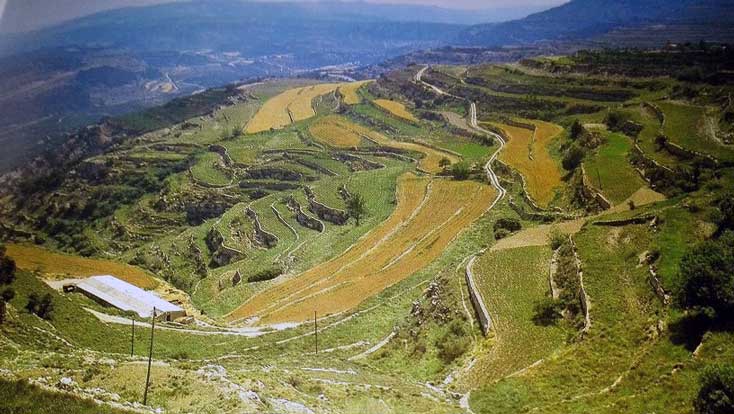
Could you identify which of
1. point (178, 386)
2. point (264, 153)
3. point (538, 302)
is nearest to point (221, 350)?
point (178, 386)

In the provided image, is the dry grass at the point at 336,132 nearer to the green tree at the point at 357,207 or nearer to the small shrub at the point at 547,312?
the green tree at the point at 357,207

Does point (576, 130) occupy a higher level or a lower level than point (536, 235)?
higher

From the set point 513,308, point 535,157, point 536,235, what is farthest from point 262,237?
A: point 513,308

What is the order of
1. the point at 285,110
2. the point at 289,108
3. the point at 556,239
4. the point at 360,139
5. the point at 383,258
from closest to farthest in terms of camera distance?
the point at 556,239 < the point at 383,258 < the point at 360,139 < the point at 285,110 < the point at 289,108

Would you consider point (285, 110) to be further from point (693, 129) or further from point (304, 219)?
Result: point (693, 129)

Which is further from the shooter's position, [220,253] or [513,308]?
[220,253]

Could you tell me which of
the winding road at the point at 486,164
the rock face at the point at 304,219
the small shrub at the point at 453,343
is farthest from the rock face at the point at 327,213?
the small shrub at the point at 453,343

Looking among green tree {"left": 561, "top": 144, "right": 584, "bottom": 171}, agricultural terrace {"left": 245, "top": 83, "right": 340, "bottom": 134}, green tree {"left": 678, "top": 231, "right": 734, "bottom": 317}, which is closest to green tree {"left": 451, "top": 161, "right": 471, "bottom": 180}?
green tree {"left": 561, "top": 144, "right": 584, "bottom": 171}
